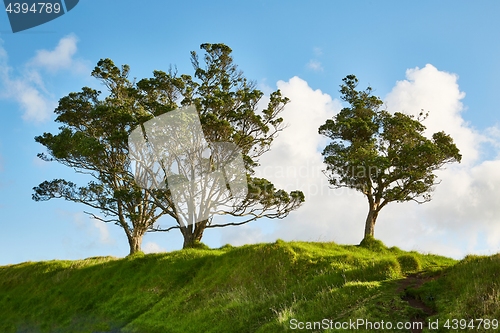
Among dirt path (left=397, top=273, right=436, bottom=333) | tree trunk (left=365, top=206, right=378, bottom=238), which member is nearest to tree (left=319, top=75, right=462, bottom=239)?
tree trunk (left=365, top=206, right=378, bottom=238)

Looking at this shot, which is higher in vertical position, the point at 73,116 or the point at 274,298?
the point at 73,116

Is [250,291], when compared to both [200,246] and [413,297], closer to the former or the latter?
[413,297]

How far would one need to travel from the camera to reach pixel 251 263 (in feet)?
64.0

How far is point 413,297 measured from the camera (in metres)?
13.5

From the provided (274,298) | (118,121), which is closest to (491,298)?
(274,298)

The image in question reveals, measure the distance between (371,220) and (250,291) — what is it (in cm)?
1500

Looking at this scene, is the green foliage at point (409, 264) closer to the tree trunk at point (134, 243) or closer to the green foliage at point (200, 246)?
the green foliage at point (200, 246)

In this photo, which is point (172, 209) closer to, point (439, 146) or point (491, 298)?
point (439, 146)

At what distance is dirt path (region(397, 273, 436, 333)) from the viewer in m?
11.9

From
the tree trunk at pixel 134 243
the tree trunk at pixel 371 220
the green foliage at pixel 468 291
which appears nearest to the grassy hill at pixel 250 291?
the green foliage at pixel 468 291

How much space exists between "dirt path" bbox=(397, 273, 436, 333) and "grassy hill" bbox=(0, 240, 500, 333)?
3 cm

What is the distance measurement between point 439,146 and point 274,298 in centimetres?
2038

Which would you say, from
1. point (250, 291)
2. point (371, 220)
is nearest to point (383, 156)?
point (371, 220)

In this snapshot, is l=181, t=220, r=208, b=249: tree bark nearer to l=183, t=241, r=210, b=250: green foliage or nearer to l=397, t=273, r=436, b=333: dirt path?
l=183, t=241, r=210, b=250: green foliage
